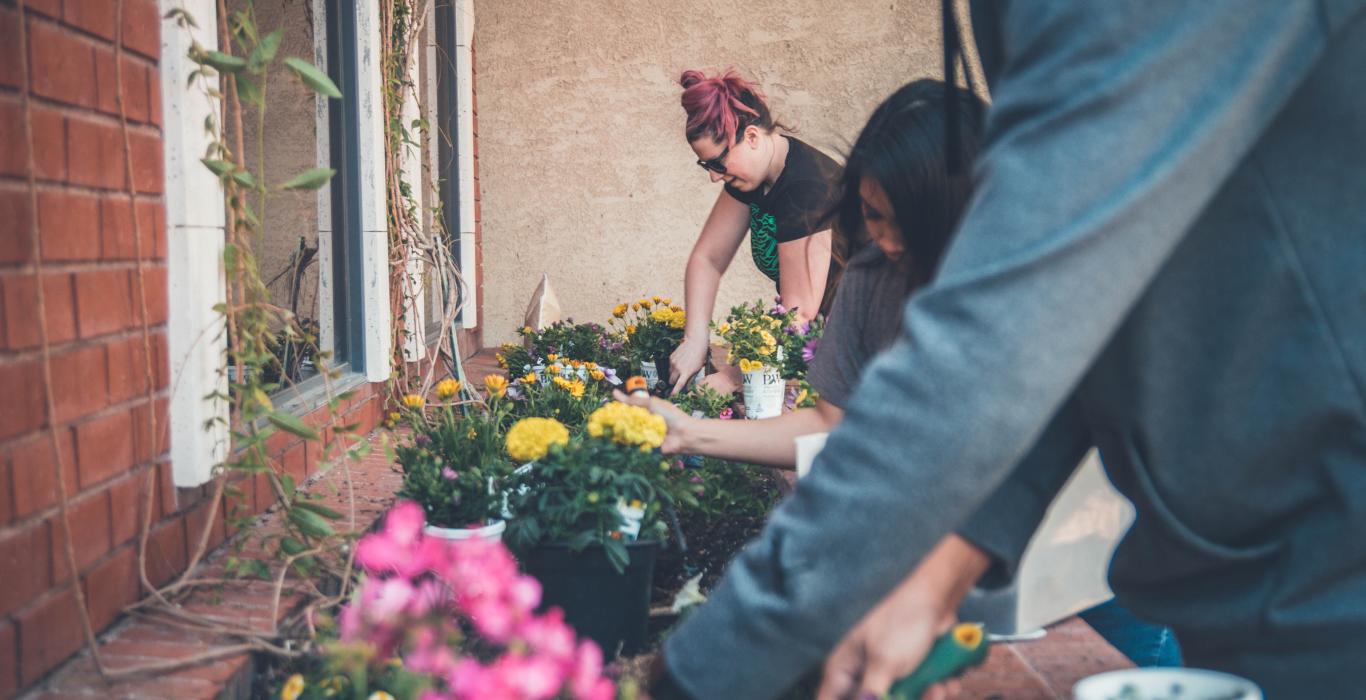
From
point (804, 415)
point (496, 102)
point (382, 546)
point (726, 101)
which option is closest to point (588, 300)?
point (496, 102)

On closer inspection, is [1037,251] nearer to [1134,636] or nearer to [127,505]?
[127,505]

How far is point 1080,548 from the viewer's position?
1735mm

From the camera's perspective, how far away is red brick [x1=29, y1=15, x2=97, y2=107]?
145 cm

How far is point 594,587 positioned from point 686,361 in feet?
5.61

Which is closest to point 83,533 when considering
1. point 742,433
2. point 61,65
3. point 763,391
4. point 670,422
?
point 61,65

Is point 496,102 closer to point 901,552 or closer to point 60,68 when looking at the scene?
point 60,68

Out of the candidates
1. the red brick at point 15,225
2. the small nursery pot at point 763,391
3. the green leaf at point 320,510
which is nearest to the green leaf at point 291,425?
the green leaf at point 320,510

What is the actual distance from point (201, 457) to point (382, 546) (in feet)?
3.70

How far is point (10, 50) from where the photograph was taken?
4.54ft

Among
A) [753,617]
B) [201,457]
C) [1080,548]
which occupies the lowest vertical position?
[1080,548]

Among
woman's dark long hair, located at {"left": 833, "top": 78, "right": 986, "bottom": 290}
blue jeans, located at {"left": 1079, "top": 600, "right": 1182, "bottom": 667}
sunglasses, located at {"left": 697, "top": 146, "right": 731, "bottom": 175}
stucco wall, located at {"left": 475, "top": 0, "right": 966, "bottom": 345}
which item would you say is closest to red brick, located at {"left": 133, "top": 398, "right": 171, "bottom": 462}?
woman's dark long hair, located at {"left": 833, "top": 78, "right": 986, "bottom": 290}

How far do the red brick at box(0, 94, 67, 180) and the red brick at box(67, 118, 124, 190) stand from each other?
31 mm

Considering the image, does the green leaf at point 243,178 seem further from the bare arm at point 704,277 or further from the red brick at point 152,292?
the bare arm at point 704,277

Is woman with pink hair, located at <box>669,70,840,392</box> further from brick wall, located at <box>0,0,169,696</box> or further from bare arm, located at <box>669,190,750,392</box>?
brick wall, located at <box>0,0,169,696</box>
